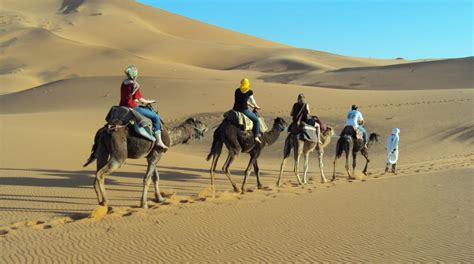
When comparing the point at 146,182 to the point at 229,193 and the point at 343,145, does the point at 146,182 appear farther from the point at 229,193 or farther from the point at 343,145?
the point at 343,145

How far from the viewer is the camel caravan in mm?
9789

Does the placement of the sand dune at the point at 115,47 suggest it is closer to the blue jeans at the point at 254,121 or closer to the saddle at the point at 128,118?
the blue jeans at the point at 254,121

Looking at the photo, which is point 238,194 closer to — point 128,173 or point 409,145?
point 128,173

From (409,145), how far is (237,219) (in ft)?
51.6

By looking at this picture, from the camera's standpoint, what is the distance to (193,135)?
41.3ft

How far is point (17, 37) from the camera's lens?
90.4 m

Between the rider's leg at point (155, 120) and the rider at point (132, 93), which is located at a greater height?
the rider at point (132, 93)

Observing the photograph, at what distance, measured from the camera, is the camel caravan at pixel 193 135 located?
9.79m

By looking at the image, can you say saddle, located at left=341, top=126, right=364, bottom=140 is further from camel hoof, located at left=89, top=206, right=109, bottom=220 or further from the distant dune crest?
the distant dune crest

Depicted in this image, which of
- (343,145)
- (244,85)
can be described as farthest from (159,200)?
(343,145)

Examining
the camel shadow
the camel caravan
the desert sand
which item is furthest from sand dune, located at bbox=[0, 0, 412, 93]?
the camel caravan

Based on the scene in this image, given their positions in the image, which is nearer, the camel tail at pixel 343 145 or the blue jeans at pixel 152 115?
the blue jeans at pixel 152 115

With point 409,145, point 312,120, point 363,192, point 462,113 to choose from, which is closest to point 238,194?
point 363,192

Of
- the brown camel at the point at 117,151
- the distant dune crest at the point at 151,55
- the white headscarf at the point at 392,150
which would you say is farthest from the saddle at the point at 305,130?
the distant dune crest at the point at 151,55
